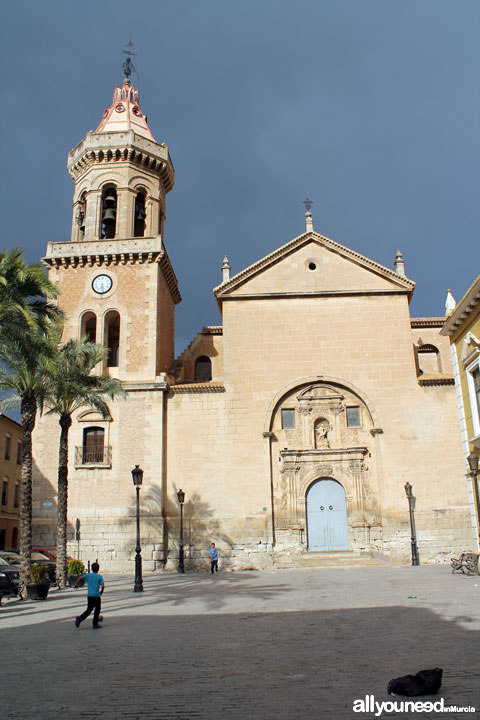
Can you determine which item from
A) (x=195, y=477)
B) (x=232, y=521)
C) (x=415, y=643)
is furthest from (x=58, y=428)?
(x=415, y=643)

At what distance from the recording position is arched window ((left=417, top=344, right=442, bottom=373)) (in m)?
35.0

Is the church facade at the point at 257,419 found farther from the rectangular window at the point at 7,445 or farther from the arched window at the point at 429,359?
the rectangular window at the point at 7,445

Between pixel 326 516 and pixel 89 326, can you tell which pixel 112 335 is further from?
pixel 326 516

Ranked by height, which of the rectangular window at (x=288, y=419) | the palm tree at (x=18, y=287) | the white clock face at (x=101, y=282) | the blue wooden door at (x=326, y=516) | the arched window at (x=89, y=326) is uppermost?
the white clock face at (x=101, y=282)

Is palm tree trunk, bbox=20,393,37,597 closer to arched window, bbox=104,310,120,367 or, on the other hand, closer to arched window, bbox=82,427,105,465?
arched window, bbox=82,427,105,465

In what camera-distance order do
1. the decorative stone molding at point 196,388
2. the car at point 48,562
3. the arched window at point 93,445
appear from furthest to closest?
the decorative stone molding at point 196,388 < the arched window at point 93,445 < the car at point 48,562

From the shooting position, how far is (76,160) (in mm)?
33188

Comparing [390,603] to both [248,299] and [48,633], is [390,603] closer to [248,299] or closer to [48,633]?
[48,633]

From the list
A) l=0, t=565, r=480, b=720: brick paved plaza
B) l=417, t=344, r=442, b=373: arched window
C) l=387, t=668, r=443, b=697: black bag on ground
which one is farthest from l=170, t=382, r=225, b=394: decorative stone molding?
l=387, t=668, r=443, b=697: black bag on ground

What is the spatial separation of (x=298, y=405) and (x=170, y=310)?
31.6 feet

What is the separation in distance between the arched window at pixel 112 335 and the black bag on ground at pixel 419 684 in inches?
1026

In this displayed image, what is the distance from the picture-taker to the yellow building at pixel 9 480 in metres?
41.6

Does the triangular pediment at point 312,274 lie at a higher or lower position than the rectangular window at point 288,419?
higher

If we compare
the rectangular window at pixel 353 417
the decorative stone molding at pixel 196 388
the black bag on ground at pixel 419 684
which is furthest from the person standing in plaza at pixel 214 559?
the black bag on ground at pixel 419 684
